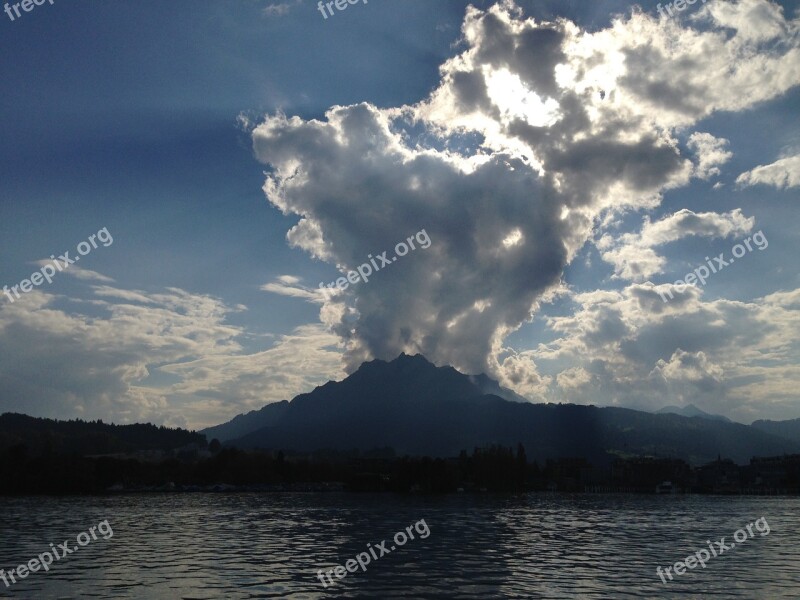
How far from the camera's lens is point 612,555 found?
3051 inches

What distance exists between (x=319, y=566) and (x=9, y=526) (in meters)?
81.0

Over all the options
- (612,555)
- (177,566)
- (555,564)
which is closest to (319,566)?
(177,566)

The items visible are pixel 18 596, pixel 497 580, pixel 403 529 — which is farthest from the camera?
pixel 403 529

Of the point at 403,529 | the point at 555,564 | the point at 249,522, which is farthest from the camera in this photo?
the point at 249,522

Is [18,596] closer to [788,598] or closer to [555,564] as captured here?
[555,564]

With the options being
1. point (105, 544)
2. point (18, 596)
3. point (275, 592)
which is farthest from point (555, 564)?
point (105, 544)

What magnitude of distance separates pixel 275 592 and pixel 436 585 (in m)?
12.9

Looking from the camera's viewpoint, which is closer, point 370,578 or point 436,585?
point 436,585

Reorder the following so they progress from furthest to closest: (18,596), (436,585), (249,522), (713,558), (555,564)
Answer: (249,522) < (713,558) < (555,564) < (436,585) < (18,596)

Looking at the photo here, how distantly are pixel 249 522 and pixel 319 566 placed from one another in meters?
72.2

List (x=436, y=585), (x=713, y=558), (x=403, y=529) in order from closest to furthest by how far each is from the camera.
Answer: (x=436, y=585) < (x=713, y=558) < (x=403, y=529)

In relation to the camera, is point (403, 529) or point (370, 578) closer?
point (370, 578)

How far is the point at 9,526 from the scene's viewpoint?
11756cm

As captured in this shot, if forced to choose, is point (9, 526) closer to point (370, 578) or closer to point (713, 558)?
point (370, 578)
